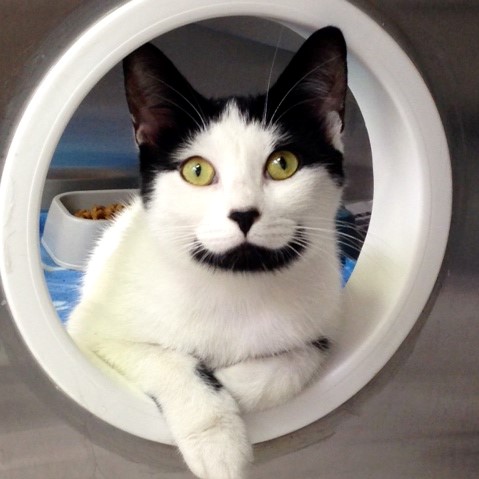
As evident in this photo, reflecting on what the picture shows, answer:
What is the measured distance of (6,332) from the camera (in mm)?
770

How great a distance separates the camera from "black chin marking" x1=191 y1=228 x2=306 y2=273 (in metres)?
0.75

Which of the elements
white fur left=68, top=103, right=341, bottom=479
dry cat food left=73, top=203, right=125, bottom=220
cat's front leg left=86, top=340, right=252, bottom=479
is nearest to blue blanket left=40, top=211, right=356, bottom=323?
dry cat food left=73, top=203, right=125, bottom=220

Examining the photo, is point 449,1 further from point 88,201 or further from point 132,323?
point 88,201

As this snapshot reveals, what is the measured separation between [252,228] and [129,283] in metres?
0.26

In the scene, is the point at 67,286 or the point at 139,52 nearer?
the point at 139,52

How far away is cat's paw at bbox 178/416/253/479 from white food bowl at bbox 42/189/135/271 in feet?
1.95

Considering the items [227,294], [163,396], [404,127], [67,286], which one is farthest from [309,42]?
[67,286]

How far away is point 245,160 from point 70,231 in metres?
0.68

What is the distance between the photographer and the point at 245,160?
0.75 m

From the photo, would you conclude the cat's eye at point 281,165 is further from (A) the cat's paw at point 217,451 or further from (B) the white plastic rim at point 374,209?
(A) the cat's paw at point 217,451

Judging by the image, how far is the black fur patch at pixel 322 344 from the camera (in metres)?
0.90

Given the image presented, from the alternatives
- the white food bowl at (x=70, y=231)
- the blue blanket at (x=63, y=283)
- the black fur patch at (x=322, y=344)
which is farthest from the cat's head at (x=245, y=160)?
the white food bowl at (x=70, y=231)

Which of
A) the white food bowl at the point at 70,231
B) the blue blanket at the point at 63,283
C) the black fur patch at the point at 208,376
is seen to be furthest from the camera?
the white food bowl at the point at 70,231

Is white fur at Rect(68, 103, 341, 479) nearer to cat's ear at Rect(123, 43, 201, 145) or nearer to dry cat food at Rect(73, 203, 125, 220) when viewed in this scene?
cat's ear at Rect(123, 43, 201, 145)
